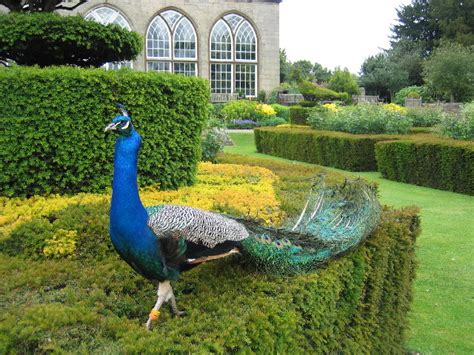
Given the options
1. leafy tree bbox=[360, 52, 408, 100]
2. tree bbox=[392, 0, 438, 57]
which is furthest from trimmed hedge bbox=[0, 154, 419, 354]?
tree bbox=[392, 0, 438, 57]

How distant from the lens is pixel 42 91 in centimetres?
554

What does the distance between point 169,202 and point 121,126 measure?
2.22 m

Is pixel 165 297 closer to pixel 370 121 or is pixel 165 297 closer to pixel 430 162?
pixel 430 162

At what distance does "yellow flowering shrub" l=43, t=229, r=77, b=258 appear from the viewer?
4.35 meters

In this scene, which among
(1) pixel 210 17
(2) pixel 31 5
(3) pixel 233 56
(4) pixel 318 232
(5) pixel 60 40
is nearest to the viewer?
(4) pixel 318 232

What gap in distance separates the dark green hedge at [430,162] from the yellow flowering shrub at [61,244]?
981cm

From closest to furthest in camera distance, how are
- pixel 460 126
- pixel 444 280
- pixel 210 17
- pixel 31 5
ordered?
pixel 444 280, pixel 31 5, pixel 460 126, pixel 210 17

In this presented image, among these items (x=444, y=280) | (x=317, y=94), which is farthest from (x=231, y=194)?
(x=317, y=94)

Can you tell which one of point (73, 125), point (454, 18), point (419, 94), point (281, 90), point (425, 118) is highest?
point (454, 18)

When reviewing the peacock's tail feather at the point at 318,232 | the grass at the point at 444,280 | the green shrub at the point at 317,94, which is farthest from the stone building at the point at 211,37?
the peacock's tail feather at the point at 318,232

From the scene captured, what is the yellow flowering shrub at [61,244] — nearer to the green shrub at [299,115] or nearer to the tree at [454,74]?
the green shrub at [299,115]

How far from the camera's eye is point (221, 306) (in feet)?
10.5

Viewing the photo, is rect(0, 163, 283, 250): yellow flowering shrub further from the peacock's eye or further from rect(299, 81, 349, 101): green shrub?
rect(299, 81, 349, 101): green shrub

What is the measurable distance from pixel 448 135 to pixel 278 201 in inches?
435
